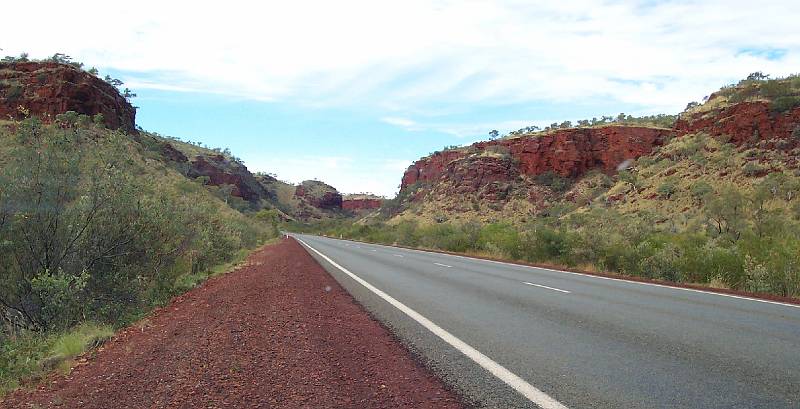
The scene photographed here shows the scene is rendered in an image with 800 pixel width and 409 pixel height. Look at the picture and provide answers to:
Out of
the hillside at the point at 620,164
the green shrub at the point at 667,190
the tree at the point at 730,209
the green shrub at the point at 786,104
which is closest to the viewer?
the tree at the point at 730,209

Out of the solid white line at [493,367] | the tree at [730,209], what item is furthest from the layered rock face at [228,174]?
the solid white line at [493,367]

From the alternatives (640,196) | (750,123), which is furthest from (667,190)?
(750,123)

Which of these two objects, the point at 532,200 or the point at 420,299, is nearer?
the point at 420,299

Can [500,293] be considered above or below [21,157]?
below

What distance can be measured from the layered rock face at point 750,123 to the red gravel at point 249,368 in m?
53.1

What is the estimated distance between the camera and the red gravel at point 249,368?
4227 mm

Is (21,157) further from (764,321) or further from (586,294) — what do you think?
(764,321)

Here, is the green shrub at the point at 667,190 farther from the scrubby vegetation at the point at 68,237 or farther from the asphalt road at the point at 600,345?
the scrubby vegetation at the point at 68,237

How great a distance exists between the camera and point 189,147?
117 metres

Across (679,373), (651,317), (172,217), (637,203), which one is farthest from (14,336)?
(637,203)

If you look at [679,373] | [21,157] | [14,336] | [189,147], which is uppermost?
[189,147]

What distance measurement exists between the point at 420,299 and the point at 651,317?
13.4 ft

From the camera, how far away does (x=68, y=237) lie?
888 cm

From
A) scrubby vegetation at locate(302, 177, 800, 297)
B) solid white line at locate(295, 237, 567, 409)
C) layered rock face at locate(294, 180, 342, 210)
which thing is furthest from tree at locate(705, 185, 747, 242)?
layered rock face at locate(294, 180, 342, 210)
